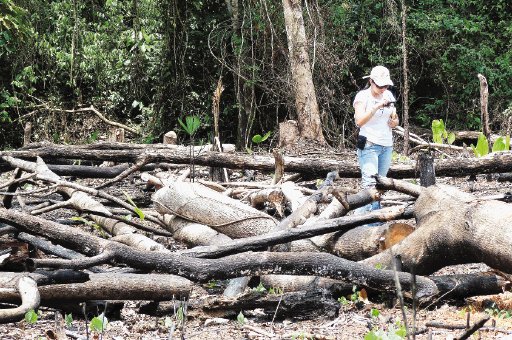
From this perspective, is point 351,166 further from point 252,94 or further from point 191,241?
point 252,94

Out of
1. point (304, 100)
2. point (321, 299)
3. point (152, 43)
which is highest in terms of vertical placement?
point (152, 43)

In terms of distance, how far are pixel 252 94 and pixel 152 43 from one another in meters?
3.66

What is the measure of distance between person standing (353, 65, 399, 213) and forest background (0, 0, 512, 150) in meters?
9.27

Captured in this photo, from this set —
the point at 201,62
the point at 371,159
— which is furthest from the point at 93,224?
the point at 201,62

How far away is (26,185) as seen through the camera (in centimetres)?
1138

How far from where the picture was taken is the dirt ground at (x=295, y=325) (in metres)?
4.26

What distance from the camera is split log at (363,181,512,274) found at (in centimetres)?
471

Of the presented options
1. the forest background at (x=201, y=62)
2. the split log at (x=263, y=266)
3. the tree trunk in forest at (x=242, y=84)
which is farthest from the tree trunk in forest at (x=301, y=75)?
the split log at (x=263, y=266)

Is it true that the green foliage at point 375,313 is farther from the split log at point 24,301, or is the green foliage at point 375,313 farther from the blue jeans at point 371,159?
the blue jeans at point 371,159

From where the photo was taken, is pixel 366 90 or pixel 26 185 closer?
pixel 366 90

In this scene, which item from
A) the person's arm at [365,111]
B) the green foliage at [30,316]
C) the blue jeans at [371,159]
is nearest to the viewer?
the green foliage at [30,316]

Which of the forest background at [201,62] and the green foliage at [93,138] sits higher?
the forest background at [201,62]

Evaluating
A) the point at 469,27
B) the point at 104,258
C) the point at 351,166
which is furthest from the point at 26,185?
the point at 469,27

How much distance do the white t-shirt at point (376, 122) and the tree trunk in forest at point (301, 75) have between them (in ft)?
22.4
